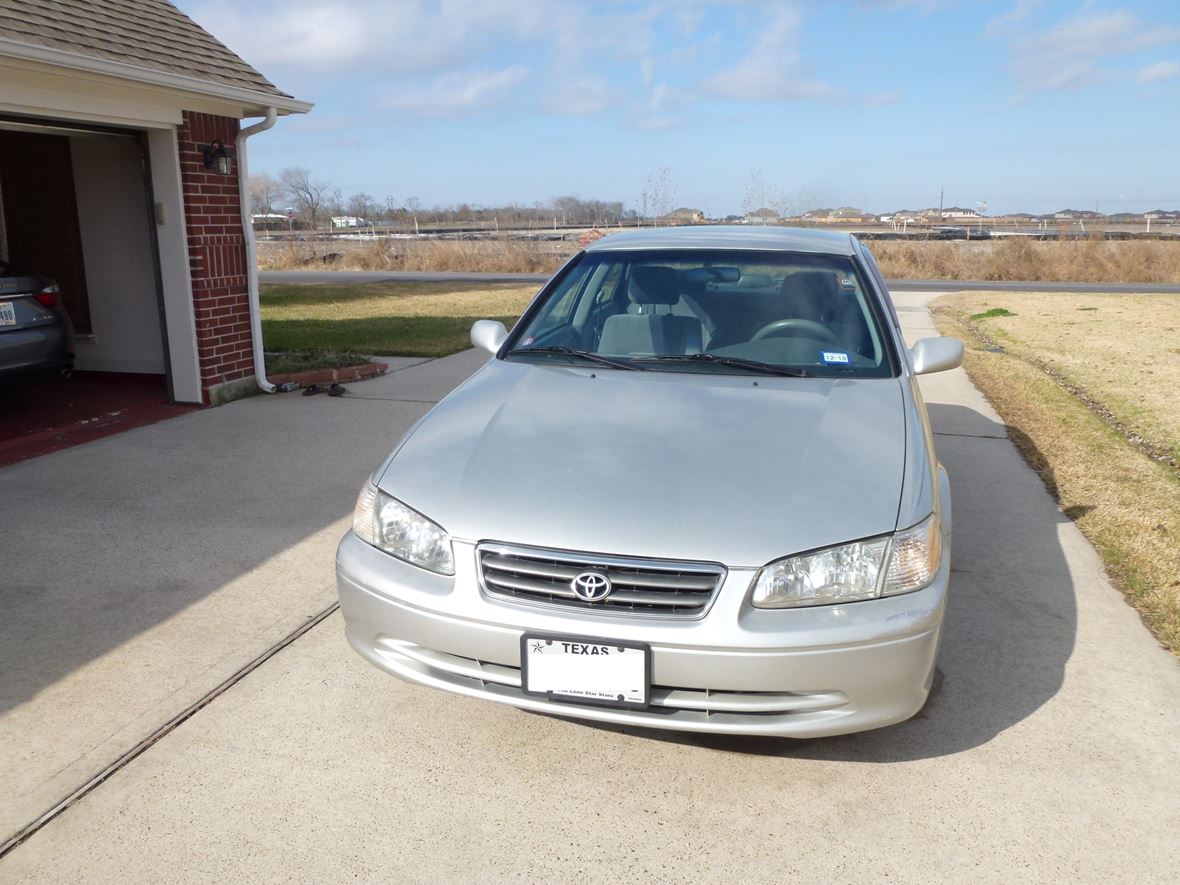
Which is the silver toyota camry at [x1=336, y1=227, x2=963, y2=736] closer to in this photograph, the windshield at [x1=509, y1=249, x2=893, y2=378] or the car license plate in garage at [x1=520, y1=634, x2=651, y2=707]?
the car license plate in garage at [x1=520, y1=634, x2=651, y2=707]

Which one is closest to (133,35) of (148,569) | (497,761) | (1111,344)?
(148,569)

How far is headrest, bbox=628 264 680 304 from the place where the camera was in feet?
13.9

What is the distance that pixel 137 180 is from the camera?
8.13 metres

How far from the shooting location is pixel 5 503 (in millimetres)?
5133

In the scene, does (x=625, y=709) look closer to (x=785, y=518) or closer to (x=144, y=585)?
(x=785, y=518)

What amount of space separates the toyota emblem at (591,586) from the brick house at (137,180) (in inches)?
203

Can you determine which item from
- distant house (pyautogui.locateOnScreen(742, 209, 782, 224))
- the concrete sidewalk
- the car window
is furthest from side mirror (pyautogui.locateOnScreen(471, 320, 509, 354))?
distant house (pyautogui.locateOnScreen(742, 209, 782, 224))

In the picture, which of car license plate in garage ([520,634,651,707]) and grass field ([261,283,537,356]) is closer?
car license plate in garage ([520,634,651,707])

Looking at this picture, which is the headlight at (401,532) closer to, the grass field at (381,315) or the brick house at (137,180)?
the brick house at (137,180)

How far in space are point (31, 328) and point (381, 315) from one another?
29.1 ft

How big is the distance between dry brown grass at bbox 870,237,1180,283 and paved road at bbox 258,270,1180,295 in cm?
111

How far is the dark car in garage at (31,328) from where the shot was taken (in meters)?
6.43

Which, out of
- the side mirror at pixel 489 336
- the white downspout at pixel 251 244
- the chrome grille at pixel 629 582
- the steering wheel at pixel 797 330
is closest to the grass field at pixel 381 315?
the white downspout at pixel 251 244

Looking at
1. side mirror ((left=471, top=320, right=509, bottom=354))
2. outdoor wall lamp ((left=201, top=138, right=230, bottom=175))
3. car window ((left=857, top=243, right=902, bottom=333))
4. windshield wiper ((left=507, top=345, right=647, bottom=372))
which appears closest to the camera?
windshield wiper ((left=507, top=345, right=647, bottom=372))
